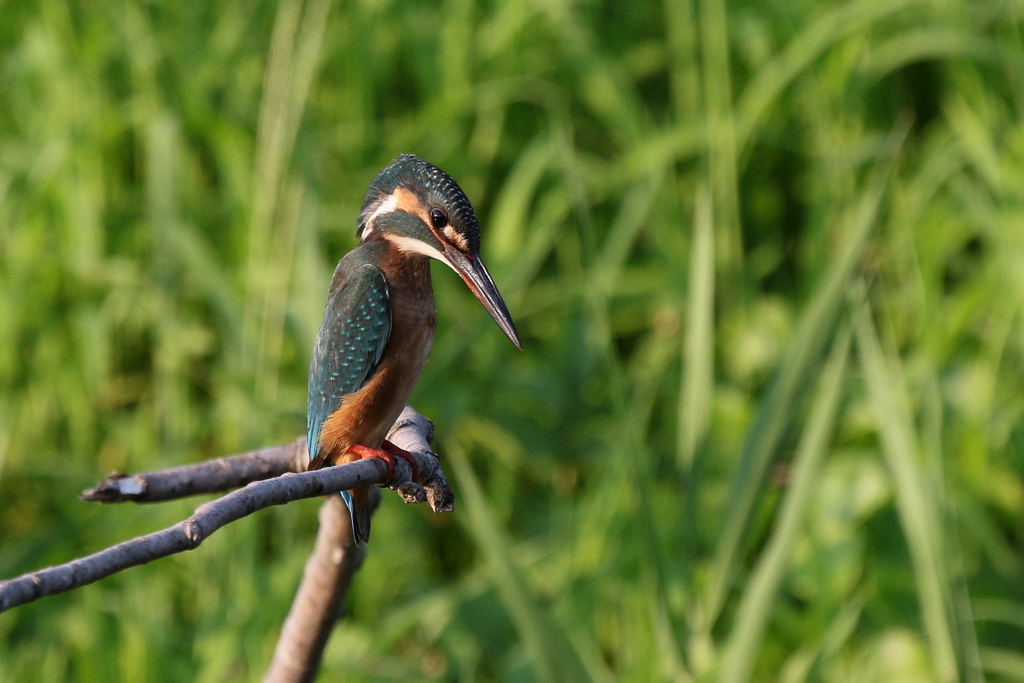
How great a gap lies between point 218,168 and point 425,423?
2.05m

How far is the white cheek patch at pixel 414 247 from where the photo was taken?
155cm

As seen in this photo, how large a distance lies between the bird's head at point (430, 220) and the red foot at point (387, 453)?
20 cm

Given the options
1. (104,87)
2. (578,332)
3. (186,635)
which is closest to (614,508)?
(578,332)

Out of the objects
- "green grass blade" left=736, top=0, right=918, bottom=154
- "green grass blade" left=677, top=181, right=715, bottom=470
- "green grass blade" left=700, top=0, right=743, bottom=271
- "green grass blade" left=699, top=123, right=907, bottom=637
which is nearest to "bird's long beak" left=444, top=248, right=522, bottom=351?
"green grass blade" left=699, top=123, right=907, bottom=637

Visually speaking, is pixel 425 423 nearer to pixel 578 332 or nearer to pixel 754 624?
pixel 754 624

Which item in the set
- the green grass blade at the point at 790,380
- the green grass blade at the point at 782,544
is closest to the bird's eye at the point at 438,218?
the green grass blade at the point at 790,380

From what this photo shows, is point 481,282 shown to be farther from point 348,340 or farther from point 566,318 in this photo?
point 566,318

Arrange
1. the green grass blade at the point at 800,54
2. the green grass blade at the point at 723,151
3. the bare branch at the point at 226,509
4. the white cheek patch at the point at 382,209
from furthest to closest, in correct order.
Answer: the green grass blade at the point at 723,151
the green grass blade at the point at 800,54
the white cheek patch at the point at 382,209
the bare branch at the point at 226,509

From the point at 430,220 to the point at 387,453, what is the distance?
1.05 feet

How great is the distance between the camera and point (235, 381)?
2486mm

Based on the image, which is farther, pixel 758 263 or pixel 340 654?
pixel 758 263

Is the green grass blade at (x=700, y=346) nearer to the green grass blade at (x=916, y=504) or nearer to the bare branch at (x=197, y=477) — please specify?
the green grass blade at (x=916, y=504)

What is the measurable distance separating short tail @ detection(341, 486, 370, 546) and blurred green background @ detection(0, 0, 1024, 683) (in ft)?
2.27

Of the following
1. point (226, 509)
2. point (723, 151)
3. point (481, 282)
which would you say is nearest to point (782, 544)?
point (481, 282)
